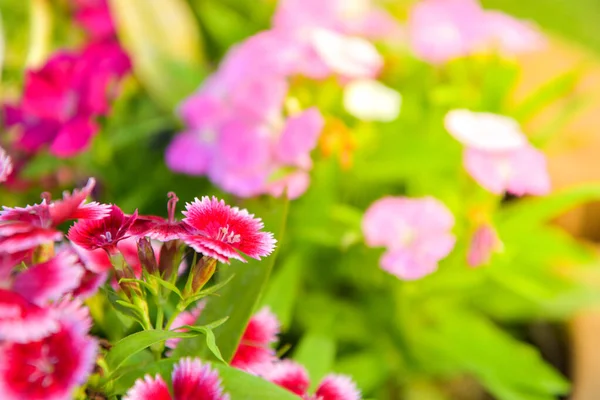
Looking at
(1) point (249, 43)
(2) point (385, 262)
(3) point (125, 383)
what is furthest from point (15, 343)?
(1) point (249, 43)

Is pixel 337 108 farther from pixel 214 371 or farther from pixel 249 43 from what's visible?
pixel 214 371

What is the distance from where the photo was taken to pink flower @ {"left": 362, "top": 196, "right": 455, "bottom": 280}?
1.93 feet

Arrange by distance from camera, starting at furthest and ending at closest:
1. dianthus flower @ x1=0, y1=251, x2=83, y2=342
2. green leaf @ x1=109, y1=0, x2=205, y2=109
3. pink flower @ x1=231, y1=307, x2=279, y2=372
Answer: green leaf @ x1=109, y1=0, x2=205, y2=109 < pink flower @ x1=231, y1=307, x2=279, y2=372 < dianthus flower @ x1=0, y1=251, x2=83, y2=342

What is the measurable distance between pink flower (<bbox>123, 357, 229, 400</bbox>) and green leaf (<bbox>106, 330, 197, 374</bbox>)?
0.04 feet

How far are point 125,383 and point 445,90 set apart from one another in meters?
0.54

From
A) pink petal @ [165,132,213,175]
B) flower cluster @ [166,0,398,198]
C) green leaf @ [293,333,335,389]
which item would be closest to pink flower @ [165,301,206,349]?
green leaf @ [293,333,335,389]

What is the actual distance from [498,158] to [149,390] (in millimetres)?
441

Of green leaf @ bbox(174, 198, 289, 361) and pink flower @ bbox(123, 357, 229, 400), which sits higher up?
pink flower @ bbox(123, 357, 229, 400)

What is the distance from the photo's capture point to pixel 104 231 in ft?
0.89

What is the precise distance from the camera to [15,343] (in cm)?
24

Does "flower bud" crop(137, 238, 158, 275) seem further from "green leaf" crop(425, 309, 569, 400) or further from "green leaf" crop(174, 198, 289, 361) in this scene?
"green leaf" crop(425, 309, 569, 400)

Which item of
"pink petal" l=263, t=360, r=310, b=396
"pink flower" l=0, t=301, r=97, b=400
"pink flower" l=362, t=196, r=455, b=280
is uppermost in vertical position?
"pink flower" l=0, t=301, r=97, b=400

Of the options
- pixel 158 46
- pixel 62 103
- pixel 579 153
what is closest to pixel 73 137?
pixel 62 103

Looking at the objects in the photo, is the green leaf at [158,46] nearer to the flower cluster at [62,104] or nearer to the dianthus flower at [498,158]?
the flower cluster at [62,104]
